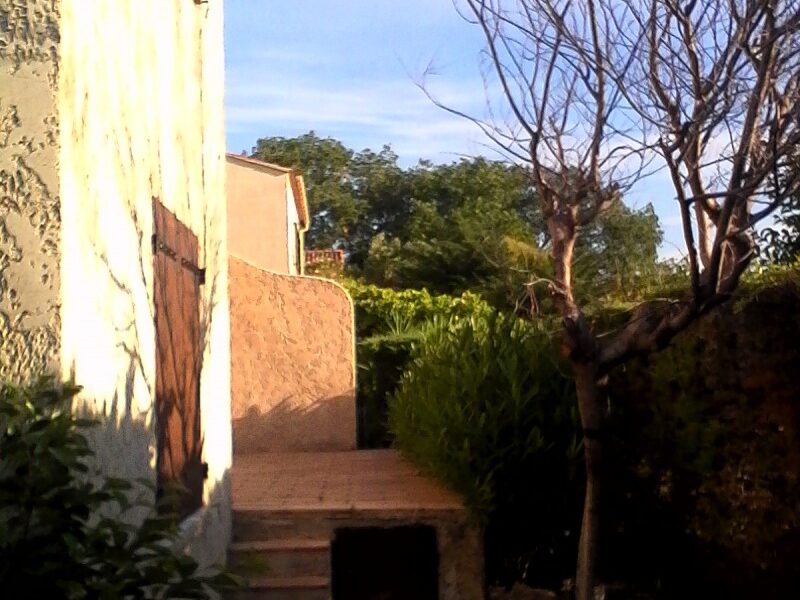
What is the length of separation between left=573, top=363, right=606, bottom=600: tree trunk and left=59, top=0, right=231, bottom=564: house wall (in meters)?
2.27

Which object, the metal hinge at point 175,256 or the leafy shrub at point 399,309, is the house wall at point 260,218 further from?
the metal hinge at point 175,256

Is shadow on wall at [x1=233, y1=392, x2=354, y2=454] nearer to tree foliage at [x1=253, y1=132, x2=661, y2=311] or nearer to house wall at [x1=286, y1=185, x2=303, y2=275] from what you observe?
tree foliage at [x1=253, y1=132, x2=661, y2=311]

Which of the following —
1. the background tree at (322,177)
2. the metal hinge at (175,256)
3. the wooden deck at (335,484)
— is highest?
the background tree at (322,177)

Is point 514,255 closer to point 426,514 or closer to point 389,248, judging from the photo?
point 426,514

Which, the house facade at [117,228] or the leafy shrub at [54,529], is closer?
the leafy shrub at [54,529]

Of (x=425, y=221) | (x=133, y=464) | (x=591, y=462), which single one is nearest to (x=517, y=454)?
(x=591, y=462)

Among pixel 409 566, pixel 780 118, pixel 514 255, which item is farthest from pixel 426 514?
pixel 514 255

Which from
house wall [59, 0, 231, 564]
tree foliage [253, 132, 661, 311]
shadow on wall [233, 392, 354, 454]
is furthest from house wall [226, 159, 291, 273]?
house wall [59, 0, 231, 564]

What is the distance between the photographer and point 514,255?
66.8 feet

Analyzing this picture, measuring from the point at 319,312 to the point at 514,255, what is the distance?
577 centimetres

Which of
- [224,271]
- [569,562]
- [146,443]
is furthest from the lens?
[224,271]

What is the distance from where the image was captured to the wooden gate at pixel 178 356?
6141 mm

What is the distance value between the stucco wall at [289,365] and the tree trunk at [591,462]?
856 cm

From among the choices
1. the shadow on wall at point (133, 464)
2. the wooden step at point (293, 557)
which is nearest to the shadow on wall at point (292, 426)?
the wooden step at point (293, 557)
